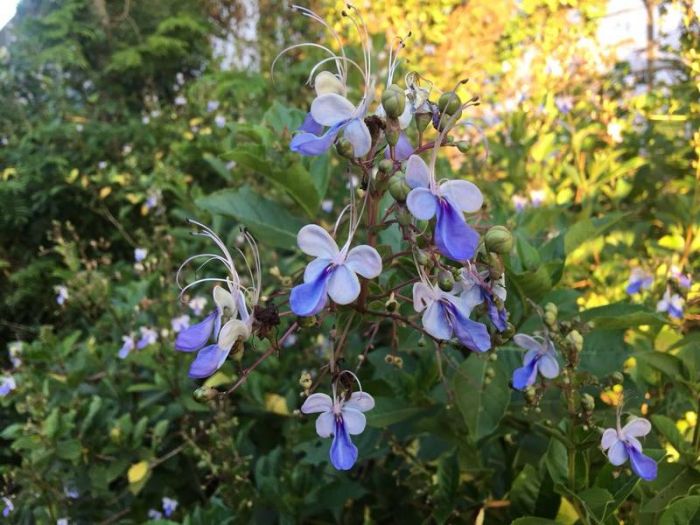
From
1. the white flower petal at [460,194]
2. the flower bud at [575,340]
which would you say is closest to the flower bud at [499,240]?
the white flower petal at [460,194]

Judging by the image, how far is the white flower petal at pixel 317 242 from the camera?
2.19 feet

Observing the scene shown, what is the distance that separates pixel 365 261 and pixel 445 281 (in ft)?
0.32

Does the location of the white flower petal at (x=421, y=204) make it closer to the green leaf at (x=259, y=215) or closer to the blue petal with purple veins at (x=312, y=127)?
the blue petal with purple veins at (x=312, y=127)

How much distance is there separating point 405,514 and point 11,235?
317 centimetres

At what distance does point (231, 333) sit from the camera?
2.26 ft

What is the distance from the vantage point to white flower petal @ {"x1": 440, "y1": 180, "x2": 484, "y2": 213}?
66 centimetres

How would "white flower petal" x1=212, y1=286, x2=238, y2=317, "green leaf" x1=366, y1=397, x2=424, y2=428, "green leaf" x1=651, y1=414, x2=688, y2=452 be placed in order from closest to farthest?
"white flower petal" x1=212, y1=286, x2=238, y2=317 < "green leaf" x1=651, y1=414, x2=688, y2=452 < "green leaf" x1=366, y1=397, x2=424, y2=428

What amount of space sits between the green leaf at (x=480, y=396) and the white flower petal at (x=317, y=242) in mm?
372

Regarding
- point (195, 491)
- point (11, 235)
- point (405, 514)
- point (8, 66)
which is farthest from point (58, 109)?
point (405, 514)

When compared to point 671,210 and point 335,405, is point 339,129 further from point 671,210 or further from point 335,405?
point 671,210

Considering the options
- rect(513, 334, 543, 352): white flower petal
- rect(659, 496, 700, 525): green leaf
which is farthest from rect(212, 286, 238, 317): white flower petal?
rect(659, 496, 700, 525): green leaf

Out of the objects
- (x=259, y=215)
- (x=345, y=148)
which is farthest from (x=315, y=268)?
(x=259, y=215)

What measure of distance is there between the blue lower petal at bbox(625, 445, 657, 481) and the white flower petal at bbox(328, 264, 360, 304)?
42 cm

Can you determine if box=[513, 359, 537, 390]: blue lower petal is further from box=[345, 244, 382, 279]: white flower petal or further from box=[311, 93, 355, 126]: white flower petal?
box=[311, 93, 355, 126]: white flower petal
